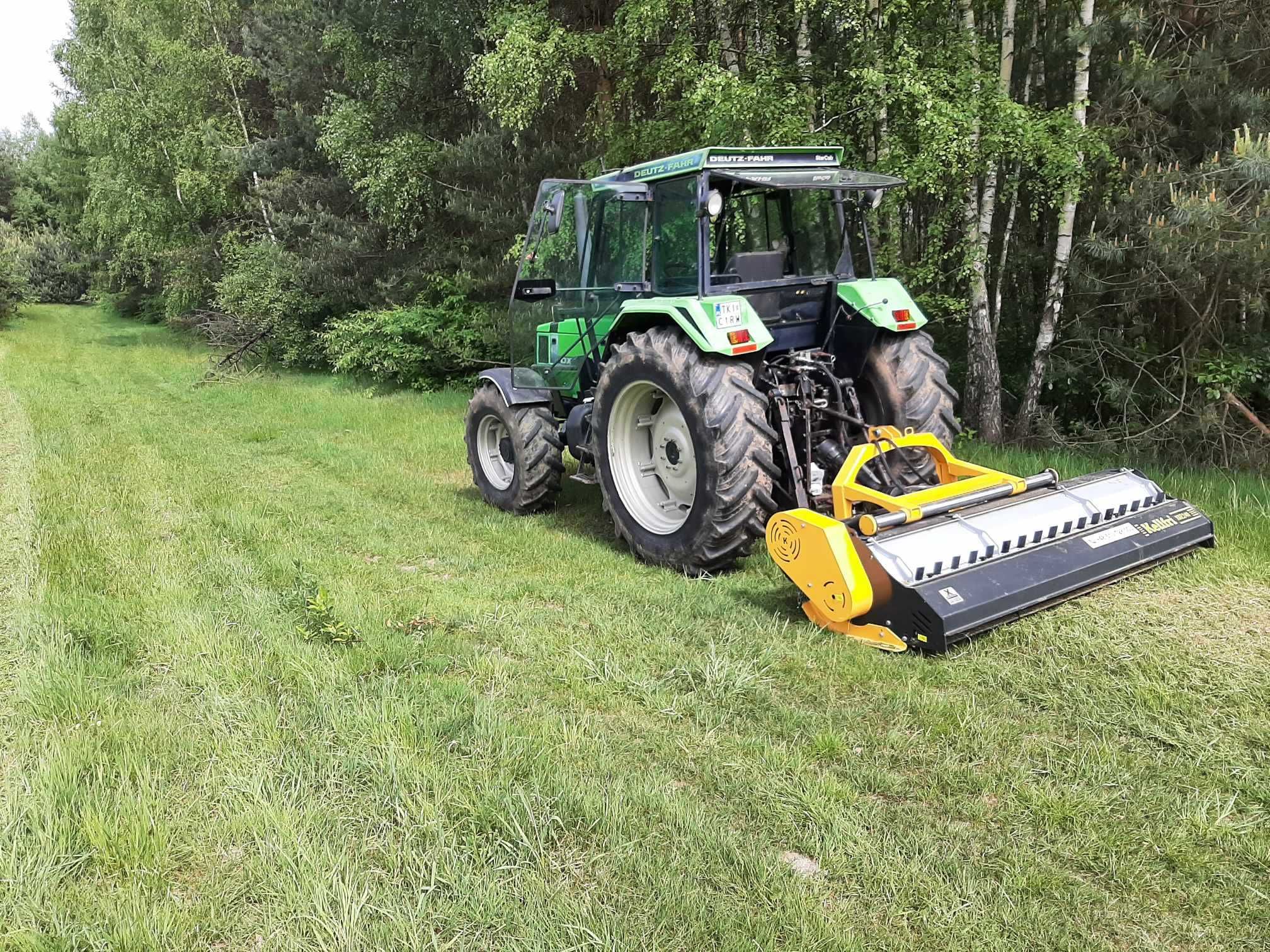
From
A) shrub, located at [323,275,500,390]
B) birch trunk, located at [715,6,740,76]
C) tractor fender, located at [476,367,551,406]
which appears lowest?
tractor fender, located at [476,367,551,406]

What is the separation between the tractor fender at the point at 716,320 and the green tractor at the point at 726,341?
0.01 metres

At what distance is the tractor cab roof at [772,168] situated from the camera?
482 cm

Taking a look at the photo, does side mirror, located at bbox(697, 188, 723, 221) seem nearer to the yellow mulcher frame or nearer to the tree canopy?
the yellow mulcher frame

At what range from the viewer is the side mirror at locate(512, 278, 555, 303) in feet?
20.2

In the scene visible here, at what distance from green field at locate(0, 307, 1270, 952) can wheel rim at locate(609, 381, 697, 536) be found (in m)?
0.42

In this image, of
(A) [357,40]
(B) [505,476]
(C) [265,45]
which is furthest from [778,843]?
(C) [265,45]

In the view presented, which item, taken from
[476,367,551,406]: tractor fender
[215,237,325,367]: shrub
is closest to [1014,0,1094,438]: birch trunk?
[476,367,551,406]: tractor fender

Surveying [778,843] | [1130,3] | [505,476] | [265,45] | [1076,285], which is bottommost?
[778,843]

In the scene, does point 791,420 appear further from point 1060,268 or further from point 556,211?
point 1060,268

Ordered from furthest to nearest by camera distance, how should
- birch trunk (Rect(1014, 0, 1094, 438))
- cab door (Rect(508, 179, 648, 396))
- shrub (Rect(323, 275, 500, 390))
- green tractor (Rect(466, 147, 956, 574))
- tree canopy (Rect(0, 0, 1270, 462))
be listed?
shrub (Rect(323, 275, 500, 390))
birch trunk (Rect(1014, 0, 1094, 438))
tree canopy (Rect(0, 0, 1270, 462))
cab door (Rect(508, 179, 648, 396))
green tractor (Rect(466, 147, 956, 574))

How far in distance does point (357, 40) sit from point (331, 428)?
686cm

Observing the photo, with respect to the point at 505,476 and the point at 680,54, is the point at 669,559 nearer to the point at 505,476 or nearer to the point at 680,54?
the point at 505,476

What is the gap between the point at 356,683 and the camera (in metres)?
3.64

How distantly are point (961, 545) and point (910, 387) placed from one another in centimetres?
156
